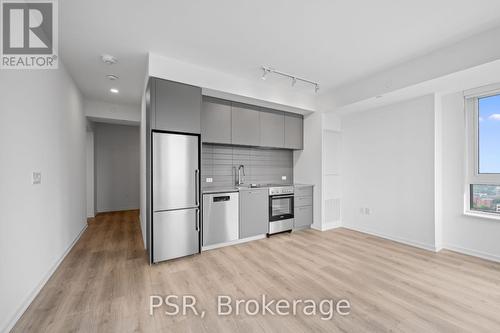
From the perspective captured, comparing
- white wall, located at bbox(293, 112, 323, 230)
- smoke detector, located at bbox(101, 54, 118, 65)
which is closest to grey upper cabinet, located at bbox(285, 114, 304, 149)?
white wall, located at bbox(293, 112, 323, 230)

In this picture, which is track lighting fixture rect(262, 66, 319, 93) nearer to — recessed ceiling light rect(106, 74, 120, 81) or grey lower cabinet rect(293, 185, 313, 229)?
grey lower cabinet rect(293, 185, 313, 229)

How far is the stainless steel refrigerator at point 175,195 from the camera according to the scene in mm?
2854

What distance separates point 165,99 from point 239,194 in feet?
5.98

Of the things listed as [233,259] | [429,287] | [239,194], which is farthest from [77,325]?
[429,287]

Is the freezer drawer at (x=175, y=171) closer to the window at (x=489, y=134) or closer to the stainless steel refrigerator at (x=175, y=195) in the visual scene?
the stainless steel refrigerator at (x=175, y=195)

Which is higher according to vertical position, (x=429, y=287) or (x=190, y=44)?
(x=190, y=44)

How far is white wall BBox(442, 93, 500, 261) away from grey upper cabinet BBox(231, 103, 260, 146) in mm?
3017

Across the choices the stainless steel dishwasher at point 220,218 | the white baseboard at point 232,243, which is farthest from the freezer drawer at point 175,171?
the white baseboard at point 232,243

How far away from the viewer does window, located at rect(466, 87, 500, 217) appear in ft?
10.1

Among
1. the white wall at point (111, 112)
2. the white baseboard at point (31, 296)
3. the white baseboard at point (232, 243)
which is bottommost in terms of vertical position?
the white baseboard at point (232, 243)

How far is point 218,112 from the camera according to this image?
373cm

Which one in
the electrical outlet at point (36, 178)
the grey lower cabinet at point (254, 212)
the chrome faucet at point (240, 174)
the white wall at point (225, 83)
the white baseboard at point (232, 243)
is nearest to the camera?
the electrical outlet at point (36, 178)

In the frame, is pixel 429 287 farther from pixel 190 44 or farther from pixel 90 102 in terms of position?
pixel 90 102

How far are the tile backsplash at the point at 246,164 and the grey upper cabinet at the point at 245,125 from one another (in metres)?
0.36
